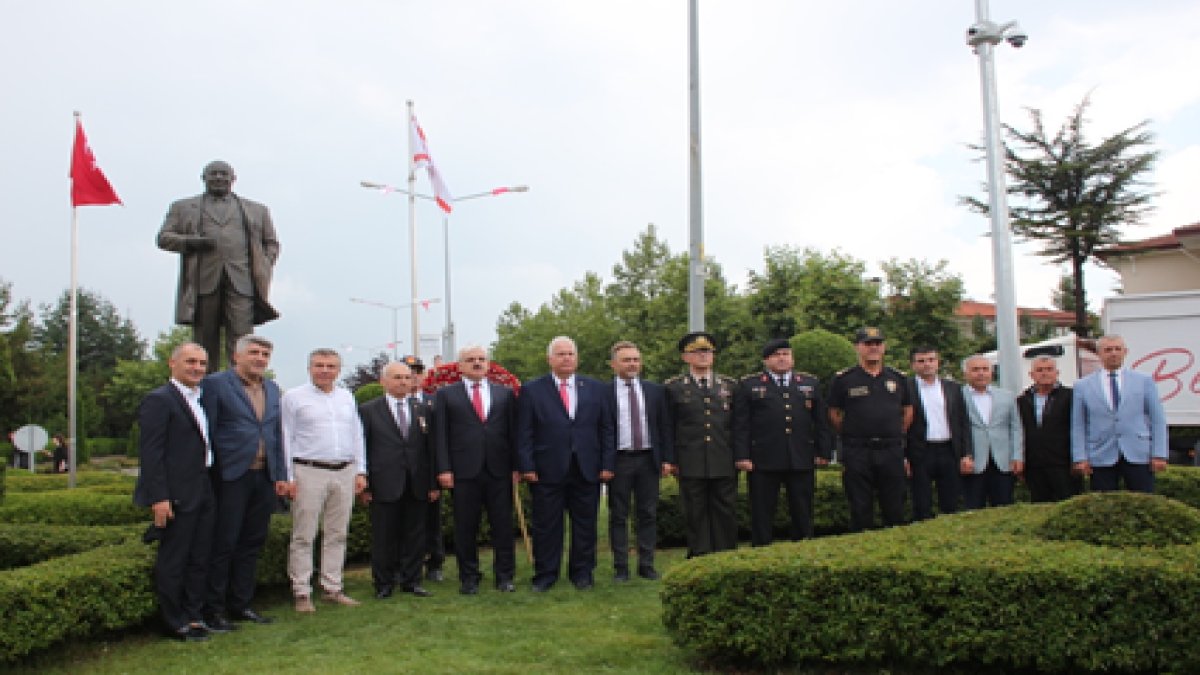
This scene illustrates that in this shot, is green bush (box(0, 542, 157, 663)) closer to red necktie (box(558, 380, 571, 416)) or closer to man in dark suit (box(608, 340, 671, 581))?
red necktie (box(558, 380, 571, 416))

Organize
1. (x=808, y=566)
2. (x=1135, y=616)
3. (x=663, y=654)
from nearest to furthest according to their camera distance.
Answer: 1. (x=1135, y=616)
2. (x=808, y=566)
3. (x=663, y=654)

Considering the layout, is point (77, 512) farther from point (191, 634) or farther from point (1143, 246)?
point (1143, 246)

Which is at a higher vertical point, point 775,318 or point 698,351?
point 775,318

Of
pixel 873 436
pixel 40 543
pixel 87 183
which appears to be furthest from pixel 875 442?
pixel 87 183

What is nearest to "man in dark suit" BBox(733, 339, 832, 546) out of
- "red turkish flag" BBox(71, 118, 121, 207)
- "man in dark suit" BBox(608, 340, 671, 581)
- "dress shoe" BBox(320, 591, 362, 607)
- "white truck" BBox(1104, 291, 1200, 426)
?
"man in dark suit" BBox(608, 340, 671, 581)

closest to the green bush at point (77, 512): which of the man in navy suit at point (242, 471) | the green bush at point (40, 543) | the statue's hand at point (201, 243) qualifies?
the green bush at point (40, 543)

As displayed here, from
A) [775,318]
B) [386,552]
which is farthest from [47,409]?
[386,552]

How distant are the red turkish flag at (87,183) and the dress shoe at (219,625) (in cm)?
1169

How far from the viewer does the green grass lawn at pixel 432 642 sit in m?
4.86

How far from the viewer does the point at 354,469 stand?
686 centimetres

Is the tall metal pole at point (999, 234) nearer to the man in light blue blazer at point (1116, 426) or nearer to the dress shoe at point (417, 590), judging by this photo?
the man in light blue blazer at point (1116, 426)

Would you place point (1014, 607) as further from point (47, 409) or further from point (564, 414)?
point (47, 409)

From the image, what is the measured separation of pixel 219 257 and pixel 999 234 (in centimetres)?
956

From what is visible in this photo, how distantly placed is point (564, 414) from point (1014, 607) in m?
3.71
